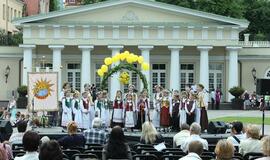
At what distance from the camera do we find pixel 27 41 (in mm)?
56906

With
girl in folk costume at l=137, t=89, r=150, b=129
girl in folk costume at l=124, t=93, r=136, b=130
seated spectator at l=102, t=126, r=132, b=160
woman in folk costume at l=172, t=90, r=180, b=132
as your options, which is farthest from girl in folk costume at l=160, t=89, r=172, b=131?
seated spectator at l=102, t=126, r=132, b=160

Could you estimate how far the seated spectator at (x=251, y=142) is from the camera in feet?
47.8

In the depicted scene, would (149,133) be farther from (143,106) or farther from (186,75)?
(186,75)

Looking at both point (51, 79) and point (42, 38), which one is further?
point (42, 38)

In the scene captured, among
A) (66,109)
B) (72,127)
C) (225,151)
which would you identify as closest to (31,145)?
(225,151)

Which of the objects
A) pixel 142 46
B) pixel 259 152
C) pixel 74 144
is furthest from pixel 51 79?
pixel 142 46

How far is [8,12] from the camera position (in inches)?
3423

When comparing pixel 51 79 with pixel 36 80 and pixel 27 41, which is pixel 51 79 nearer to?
pixel 36 80

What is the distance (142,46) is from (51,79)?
26.4m

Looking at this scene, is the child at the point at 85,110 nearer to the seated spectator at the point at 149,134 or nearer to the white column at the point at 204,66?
the seated spectator at the point at 149,134

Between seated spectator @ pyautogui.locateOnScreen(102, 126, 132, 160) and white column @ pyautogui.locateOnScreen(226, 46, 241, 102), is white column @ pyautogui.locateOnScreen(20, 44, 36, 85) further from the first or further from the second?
seated spectator @ pyautogui.locateOnScreen(102, 126, 132, 160)

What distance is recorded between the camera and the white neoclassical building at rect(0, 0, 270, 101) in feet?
187

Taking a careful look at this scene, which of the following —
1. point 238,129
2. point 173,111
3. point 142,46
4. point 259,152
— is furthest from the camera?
point 142,46

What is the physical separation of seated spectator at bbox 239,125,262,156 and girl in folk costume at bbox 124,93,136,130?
1533cm
